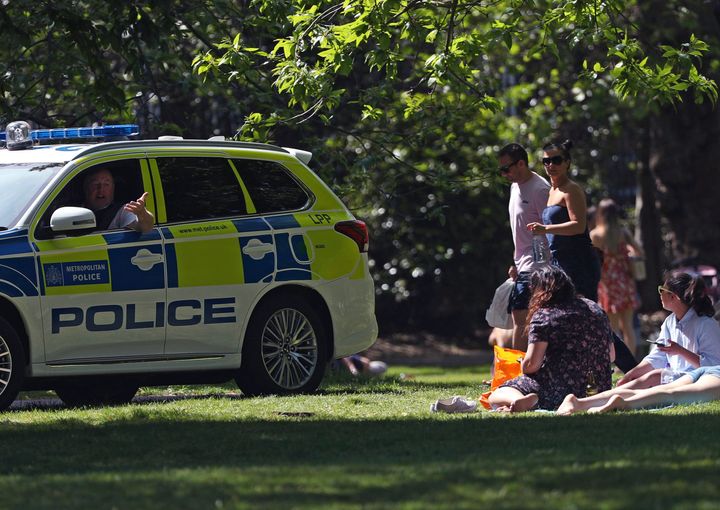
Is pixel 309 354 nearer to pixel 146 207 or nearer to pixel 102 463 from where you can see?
pixel 146 207

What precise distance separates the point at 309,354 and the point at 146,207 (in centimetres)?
166

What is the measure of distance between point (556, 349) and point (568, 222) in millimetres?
2021

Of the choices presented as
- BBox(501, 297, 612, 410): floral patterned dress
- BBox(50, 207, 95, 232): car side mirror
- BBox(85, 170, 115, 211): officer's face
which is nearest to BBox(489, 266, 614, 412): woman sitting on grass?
BBox(501, 297, 612, 410): floral patterned dress

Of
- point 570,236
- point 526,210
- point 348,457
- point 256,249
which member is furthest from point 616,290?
point 348,457

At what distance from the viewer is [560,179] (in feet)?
38.1

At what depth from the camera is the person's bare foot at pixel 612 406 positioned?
9.19 metres

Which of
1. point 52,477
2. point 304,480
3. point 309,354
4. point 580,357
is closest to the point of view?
point 304,480

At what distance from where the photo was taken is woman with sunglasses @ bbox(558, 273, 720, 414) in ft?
32.4

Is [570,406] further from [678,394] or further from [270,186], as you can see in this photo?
[270,186]

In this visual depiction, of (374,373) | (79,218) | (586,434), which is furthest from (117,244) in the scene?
(374,373)

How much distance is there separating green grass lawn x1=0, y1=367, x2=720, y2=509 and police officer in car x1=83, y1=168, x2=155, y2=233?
1.20 m

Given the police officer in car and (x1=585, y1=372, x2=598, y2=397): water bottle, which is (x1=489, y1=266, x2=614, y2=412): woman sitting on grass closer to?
(x1=585, y1=372, x2=598, y2=397): water bottle

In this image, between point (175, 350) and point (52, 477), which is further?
point (175, 350)

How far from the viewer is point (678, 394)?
31.5 ft
